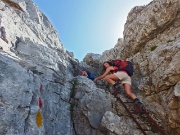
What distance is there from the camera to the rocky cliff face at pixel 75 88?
23.0 ft

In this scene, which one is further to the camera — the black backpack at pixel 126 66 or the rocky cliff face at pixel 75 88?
the black backpack at pixel 126 66

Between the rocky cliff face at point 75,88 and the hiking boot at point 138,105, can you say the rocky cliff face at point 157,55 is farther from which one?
the hiking boot at point 138,105

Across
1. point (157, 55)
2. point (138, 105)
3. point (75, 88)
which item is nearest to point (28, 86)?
point (75, 88)

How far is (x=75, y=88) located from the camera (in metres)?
12.2

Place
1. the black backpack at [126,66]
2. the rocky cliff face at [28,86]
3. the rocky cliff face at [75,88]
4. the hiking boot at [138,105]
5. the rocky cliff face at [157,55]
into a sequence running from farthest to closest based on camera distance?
the black backpack at [126,66] < the hiking boot at [138,105] < the rocky cliff face at [157,55] < the rocky cliff face at [75,88] < the rocky cliff face at [28,86]

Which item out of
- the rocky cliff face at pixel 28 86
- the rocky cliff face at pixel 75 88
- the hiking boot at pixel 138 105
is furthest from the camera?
the hiking boot at pixel 138 105

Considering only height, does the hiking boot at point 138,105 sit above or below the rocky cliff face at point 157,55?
below

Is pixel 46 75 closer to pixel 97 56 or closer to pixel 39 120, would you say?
pixel 39 120

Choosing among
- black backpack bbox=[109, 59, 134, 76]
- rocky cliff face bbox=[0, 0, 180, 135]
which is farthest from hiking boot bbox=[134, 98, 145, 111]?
black backpack bbox=[109, 59, 134, 76]

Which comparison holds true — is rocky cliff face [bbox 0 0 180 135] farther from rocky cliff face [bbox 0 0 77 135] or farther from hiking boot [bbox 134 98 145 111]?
hiking boot [bbox 134 98 145 111]

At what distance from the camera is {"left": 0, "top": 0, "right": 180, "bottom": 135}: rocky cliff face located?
7.00 metres

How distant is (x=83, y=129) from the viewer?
9.80 m

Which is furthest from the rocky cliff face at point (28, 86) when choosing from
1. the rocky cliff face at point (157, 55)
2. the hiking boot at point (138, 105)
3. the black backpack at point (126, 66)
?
the rocky cliff face at point (157, 55)

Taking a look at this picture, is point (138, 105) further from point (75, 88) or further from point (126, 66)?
point (75, 88)
